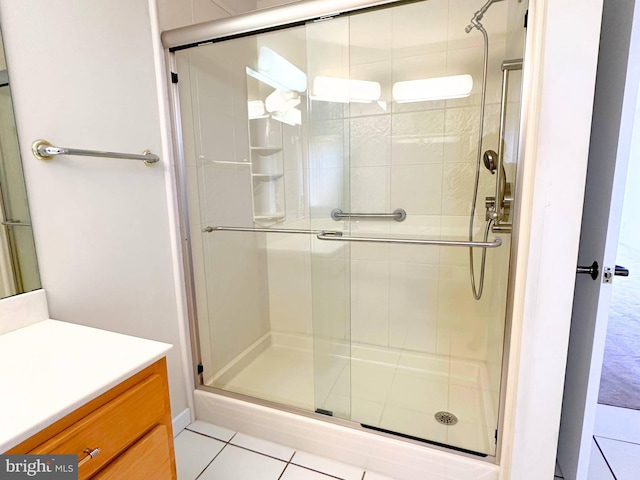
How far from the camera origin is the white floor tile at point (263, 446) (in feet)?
5.05

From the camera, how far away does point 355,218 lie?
6.56ft

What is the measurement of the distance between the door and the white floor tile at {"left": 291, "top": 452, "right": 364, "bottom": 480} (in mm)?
825

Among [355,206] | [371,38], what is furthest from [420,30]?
[355,206]

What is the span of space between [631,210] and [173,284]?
286 inches

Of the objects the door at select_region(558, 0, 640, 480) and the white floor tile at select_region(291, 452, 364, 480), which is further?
the white floor tile at select_region(291, 452, 364, 480)

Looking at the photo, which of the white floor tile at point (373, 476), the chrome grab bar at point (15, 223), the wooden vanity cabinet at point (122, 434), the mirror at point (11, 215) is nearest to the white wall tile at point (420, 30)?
the mirror at point (11, 215)

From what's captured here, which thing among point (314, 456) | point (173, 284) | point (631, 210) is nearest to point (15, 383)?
point (173, 284)

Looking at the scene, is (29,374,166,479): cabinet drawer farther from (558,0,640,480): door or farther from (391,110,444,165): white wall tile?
(391,110,444,165): white wall tile

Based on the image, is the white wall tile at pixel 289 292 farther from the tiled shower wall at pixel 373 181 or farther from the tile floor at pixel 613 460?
the tile floor at pixel 613 460

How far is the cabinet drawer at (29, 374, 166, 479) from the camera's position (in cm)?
69

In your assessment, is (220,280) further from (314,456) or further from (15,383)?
(15,383)

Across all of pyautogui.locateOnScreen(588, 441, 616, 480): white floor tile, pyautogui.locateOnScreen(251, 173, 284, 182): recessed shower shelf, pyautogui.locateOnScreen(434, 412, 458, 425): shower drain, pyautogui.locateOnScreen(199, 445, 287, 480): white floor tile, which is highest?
pyautogui.locateOnScreen(251, 173, 284, 182): recessed shower shelf

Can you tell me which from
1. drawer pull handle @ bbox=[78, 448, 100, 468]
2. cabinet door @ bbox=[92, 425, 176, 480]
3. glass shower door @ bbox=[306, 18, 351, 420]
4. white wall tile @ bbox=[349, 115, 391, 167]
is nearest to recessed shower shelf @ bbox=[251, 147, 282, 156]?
glass shower door @ bbox=[306, 18, 351, 420]

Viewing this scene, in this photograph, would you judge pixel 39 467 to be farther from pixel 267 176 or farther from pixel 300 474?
pixel 267 176
